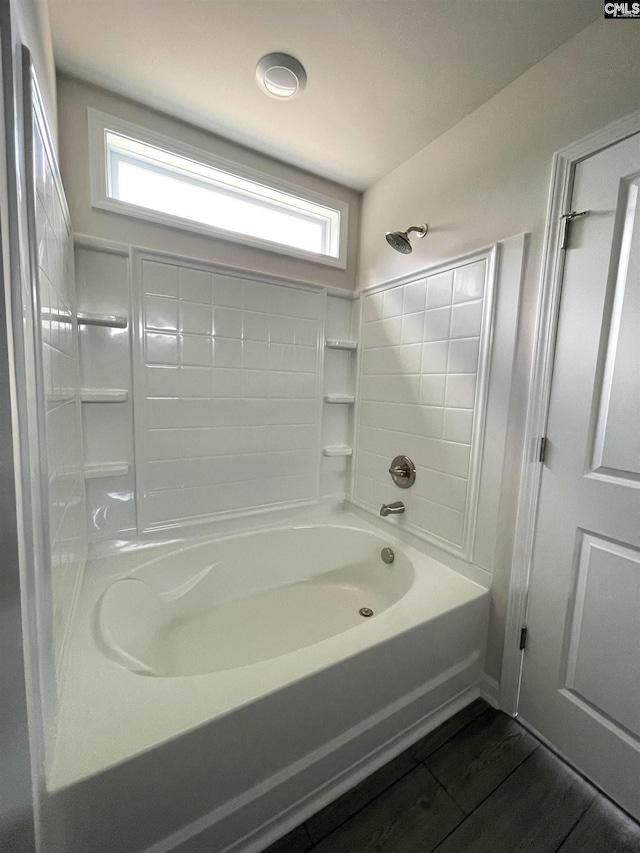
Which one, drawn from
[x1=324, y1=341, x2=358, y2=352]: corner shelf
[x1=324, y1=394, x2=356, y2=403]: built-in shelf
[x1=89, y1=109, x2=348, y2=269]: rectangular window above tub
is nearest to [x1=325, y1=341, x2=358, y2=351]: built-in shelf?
[x1=324, y1=341, x2=358, y2=352]: corner shelf

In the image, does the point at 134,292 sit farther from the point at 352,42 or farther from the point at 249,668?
the point at 249,668

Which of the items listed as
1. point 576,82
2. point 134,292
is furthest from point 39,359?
point 576,82

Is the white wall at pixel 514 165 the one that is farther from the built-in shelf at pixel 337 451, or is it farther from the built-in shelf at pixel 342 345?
the built-in shelf at pixel 337 451

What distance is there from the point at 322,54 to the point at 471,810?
2512 millimetres

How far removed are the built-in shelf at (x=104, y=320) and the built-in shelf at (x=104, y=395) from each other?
0.89 ft

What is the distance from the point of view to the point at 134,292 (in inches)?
59.8

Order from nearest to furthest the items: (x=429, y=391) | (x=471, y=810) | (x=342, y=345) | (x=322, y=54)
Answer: (x=471, y=810) < (x=322, y=54) < (x=429, y=391) < (x=342, y=345)

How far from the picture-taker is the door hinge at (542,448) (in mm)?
1229

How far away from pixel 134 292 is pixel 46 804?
5.24ft

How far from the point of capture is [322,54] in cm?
121

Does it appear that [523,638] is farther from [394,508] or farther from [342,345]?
[342,345]

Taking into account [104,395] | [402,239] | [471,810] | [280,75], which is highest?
[280,75]

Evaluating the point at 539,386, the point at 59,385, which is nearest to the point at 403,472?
the point at 539,386

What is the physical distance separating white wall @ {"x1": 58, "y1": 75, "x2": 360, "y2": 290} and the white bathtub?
4.62 feet
